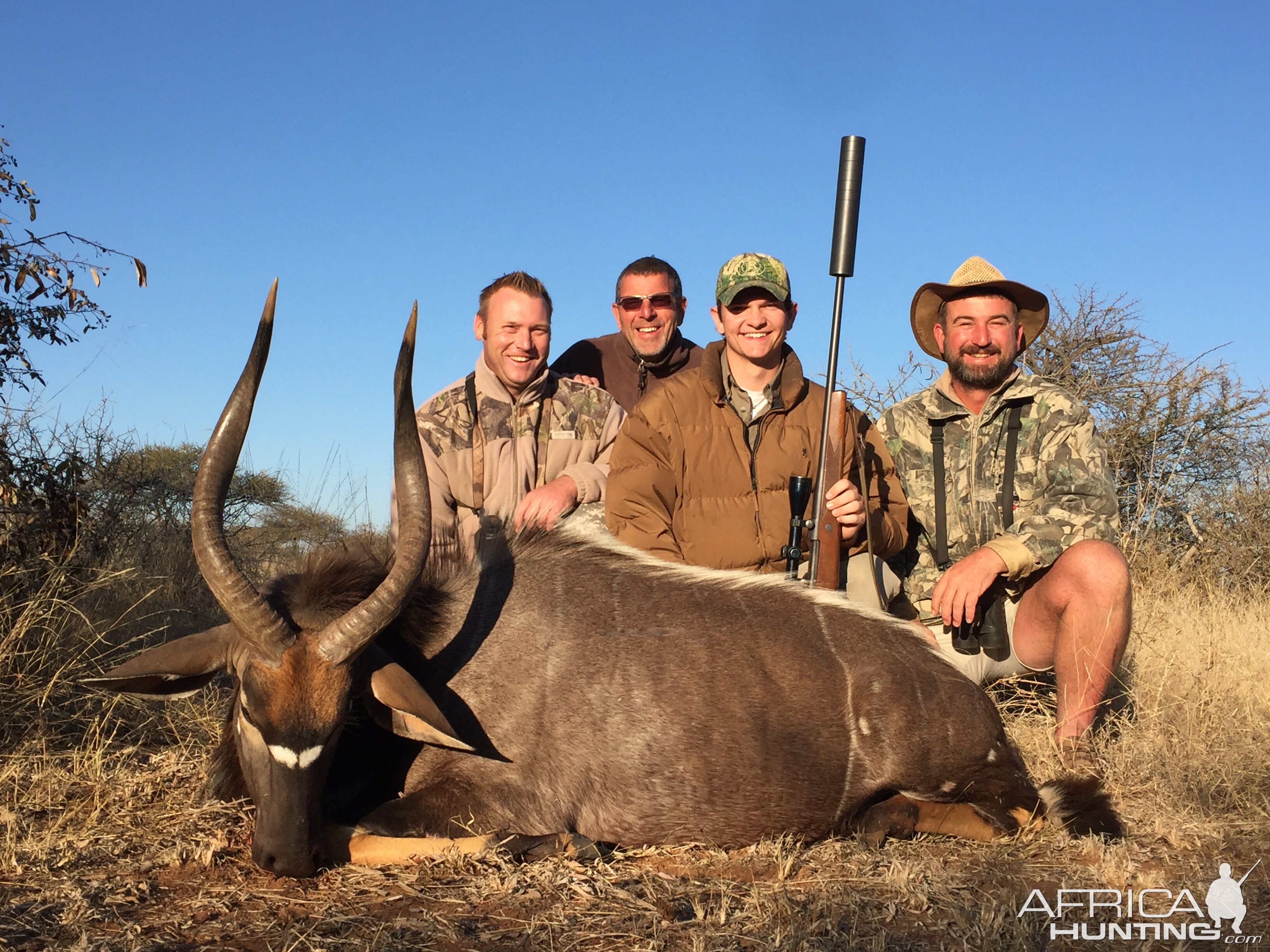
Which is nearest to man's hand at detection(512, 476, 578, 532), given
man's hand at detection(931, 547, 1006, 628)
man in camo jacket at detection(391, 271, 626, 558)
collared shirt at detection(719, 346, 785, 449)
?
man in camo jacket at detection(391, 271, 626, 558)

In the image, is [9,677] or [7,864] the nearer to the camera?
[7,864]

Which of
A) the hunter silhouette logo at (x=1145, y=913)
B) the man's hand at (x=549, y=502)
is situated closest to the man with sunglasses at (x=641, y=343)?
the man's hand at (x=549, y=502)

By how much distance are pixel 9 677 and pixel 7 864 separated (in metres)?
1.81

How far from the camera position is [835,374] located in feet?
17.5

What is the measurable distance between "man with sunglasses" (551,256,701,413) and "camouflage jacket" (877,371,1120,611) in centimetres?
201

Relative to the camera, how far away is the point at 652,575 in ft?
14.9

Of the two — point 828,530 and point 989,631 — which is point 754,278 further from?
point 989,631

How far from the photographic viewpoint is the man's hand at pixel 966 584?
5.04 metres

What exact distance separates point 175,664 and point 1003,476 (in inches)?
160

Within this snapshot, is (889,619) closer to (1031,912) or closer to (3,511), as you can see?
(1031,912)

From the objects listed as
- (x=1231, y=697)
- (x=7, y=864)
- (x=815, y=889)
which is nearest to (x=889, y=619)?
(x=815, y=889)

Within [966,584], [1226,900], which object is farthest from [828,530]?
[1226,900]

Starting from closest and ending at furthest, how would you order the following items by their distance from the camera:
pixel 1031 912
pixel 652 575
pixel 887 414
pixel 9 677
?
pixel 1031 912, pixel 652 575, pixel 9 677, pixel 887 414

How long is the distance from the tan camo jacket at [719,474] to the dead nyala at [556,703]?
0.62 meters
